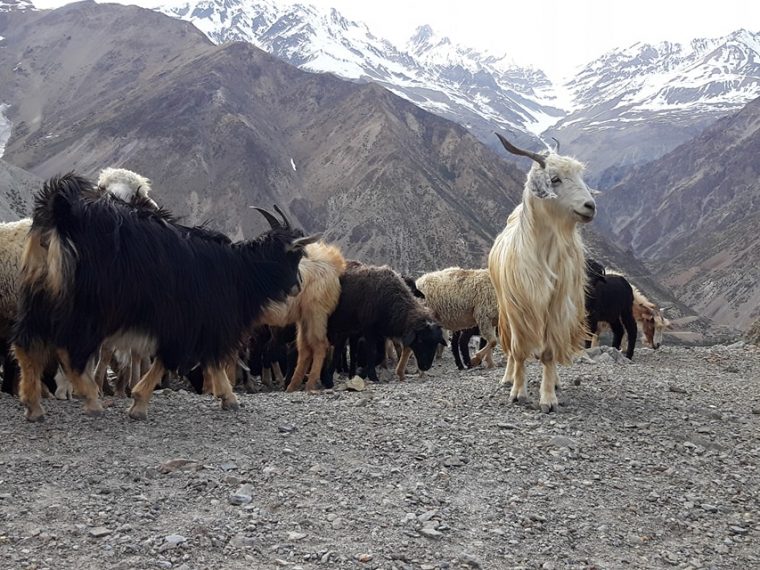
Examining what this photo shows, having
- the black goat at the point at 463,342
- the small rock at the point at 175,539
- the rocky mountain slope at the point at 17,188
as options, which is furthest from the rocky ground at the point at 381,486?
the rocky mountain slope at the point at 17,188

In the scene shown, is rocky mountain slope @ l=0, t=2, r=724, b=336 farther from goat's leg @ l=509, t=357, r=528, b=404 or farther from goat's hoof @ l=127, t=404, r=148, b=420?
goat's hoof @ l=127, t=404, r=148, b=420

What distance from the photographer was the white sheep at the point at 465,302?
569 inches

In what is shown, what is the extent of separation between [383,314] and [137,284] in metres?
5.87

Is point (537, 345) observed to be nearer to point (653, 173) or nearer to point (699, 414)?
point (699, 414)

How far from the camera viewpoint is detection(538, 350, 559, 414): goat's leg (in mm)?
7254

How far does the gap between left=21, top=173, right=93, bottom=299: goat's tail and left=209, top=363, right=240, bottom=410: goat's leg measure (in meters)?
1.60

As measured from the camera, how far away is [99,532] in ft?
13.7

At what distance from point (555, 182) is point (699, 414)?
2.85 metres

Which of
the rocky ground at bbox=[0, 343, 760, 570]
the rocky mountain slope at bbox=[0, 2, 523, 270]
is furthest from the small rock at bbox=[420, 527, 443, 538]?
the rocky mountain slope at bbox=[0, 2, 523, 270]

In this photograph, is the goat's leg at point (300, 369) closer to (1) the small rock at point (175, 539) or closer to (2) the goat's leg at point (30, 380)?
(2) the goat's leg at point (30, 380)

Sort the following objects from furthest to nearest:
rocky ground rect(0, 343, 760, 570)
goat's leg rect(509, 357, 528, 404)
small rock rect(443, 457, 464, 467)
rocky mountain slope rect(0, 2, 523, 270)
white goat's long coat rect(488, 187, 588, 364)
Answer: rocky mountain slope rect(0, 2, 523, 270)
goat's leg rect(509, 357, 528, 404)
white goat's long coat rect(488, 187, 588, 364)
small rock rect(443, 457, 464, 467)
rocky ground rect(0, 343, 760, 570)

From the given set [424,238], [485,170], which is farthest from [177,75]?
[424,238]

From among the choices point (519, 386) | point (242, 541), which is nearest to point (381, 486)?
point (242, 541)

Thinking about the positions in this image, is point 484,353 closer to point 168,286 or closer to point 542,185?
point 542,185
